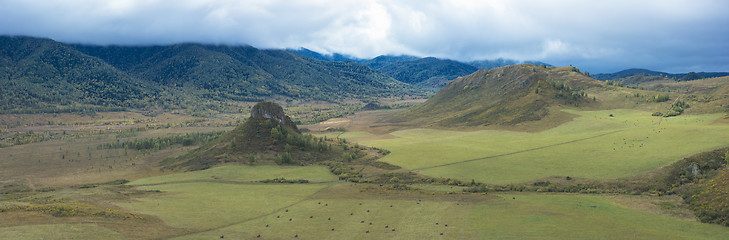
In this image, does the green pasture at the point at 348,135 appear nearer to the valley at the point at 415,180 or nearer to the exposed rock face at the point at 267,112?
the valley at the point at 415,180

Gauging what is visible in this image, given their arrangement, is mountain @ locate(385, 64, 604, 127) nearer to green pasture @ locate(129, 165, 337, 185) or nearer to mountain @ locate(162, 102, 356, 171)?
mountain @ locate(162, 102, 356, 171)

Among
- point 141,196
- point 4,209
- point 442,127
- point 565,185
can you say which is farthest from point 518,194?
point 442,127

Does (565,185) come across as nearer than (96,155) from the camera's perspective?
Yes

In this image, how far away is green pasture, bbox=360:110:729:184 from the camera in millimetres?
68562

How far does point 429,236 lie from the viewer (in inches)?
1485

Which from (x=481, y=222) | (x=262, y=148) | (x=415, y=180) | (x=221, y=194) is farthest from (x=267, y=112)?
(x=481, y=222)

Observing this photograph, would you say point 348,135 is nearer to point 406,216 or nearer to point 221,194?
point 221,194

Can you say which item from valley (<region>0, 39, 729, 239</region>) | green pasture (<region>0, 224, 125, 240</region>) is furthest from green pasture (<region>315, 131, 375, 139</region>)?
green pasture (<region>0, 224, 125, 240</region>)

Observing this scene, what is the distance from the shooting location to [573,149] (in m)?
87.1

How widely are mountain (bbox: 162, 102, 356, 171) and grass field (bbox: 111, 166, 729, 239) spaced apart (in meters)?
34.7

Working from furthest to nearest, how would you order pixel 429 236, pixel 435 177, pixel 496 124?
pixel 496 124, pixel 435 177, pixel 429 236

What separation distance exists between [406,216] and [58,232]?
34.1 metres

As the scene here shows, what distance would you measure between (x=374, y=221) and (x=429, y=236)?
8.43m

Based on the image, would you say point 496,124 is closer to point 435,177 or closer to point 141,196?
point 435,177
